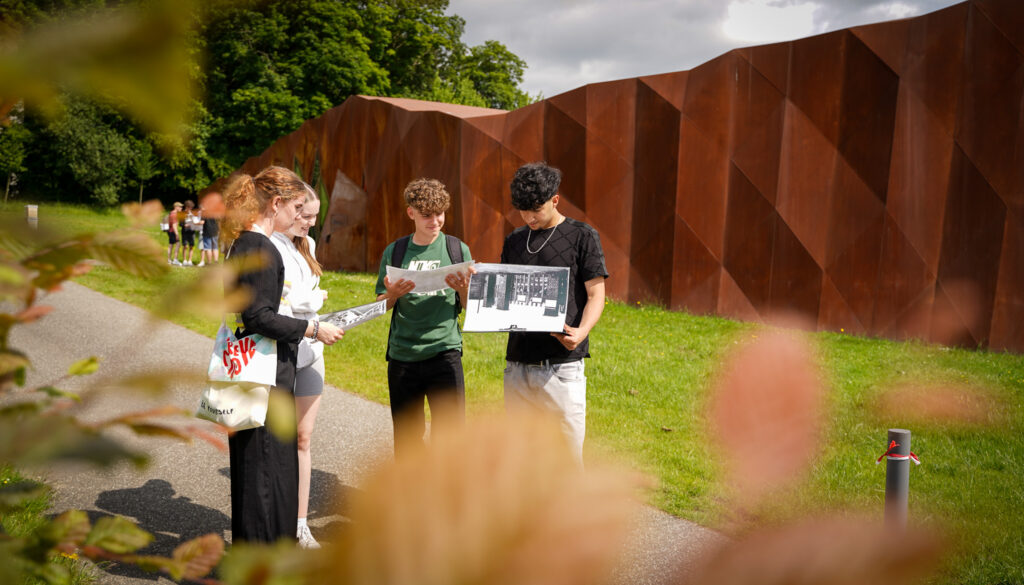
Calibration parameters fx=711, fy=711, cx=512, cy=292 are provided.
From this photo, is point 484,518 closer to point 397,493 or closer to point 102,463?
point 397,493

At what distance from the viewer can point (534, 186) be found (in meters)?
3.79

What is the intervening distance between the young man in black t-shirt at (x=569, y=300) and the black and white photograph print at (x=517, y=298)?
0.10m

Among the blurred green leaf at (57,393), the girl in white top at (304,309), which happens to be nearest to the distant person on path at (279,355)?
the girl in white top at (304,309)

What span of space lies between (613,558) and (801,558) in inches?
3.3

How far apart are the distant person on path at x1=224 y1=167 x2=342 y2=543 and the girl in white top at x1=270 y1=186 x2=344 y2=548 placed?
10 centimetres

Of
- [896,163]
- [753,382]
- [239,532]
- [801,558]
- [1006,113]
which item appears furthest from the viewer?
[896,163]

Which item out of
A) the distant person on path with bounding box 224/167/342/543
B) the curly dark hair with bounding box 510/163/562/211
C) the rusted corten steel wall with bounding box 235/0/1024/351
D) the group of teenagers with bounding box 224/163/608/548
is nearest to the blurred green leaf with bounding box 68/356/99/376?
the group of teenagers with bounding box 224/163/608/548

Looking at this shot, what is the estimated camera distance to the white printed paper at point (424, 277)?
382 cm

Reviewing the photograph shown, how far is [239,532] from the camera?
11.0 ft

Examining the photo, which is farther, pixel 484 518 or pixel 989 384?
pixel 989 384

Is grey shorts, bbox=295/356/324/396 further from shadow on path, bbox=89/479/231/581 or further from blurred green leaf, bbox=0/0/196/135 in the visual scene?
blurred green leaf, bbox=0/0/196/135

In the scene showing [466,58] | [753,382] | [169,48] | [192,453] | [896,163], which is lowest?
[192,453]

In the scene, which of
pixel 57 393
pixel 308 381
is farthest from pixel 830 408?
pixel 57 393

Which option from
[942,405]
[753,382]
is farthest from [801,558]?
[942,405]
